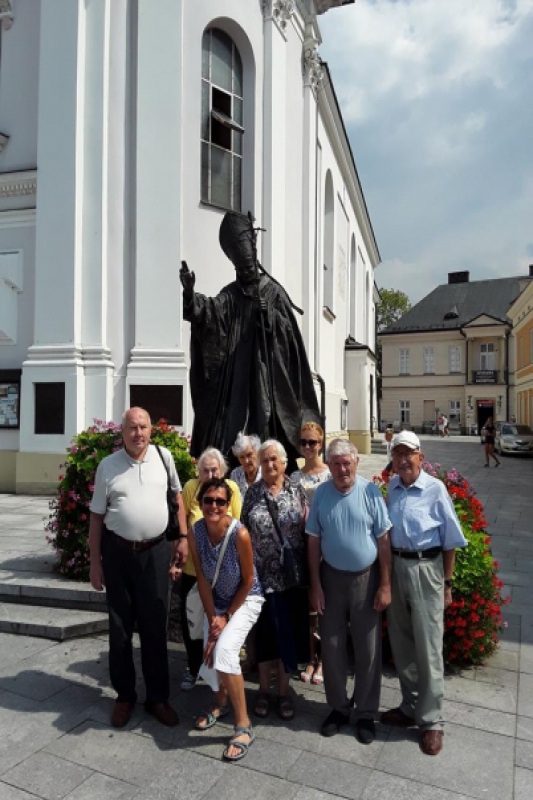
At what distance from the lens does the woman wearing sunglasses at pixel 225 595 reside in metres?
3.08

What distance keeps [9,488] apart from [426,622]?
9269mm

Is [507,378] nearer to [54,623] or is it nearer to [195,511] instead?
[54,623]

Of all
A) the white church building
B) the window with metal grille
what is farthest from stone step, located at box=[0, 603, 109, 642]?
the window with metal grille

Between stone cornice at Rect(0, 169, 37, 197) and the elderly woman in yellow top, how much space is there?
9.03m

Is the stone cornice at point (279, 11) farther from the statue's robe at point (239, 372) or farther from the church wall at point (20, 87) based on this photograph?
the statue's robe at point (239, 372)

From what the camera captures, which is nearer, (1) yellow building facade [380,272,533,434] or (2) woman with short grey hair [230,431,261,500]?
(2) woman with short grey hair [230,431,261,500]

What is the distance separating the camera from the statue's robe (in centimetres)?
452

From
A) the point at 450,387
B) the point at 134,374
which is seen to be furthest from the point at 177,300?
the point at 450,387

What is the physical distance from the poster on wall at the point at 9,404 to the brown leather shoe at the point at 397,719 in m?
8.98

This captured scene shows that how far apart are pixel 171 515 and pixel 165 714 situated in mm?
1090

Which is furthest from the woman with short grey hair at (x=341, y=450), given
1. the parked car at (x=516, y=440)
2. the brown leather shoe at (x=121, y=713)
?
the parked car at (x=516, y=440)

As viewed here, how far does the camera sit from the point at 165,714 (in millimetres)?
3320

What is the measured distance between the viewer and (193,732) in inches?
128

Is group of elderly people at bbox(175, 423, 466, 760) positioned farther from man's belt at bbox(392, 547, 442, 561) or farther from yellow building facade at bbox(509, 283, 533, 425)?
yellow building facade at bbox(509, 283, 533, 425)
